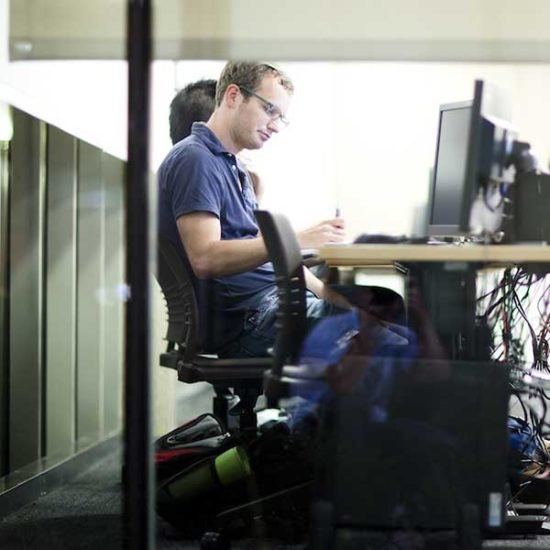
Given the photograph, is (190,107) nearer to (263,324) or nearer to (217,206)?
(217,206)

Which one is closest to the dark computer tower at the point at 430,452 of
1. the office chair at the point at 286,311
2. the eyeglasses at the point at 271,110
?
the office chair at the point at 286,311

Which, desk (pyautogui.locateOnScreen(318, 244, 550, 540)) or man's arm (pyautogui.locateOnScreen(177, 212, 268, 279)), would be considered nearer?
desk (pyautogui.locateOnScreen(318, 244, 550, 540))

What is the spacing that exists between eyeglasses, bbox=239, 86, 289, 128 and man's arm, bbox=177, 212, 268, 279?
0.27 m

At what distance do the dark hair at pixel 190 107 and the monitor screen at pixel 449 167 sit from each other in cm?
52

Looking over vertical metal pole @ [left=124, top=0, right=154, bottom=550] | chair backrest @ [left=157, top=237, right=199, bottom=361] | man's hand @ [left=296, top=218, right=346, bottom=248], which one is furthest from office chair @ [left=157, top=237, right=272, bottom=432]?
man's hand @ [left=296, top=218, right=346, bottom=248]

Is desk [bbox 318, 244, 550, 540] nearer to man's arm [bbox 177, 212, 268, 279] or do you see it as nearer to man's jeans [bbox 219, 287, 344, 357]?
man's jeans [bbox 219, 287, 344, 357]

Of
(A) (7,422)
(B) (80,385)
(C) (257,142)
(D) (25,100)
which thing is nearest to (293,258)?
(C) (257,142)

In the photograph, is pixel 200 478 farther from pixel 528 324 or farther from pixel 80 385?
pixel 80 385

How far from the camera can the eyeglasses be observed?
2068 millimetres

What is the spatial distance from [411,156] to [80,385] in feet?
6.88

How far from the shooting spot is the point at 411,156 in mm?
2006

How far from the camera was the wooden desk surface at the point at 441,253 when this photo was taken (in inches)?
76.3

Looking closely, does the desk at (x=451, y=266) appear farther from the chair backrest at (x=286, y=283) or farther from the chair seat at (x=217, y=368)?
the chair seat at (x=217, y=368)

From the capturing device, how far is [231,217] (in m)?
2.16
